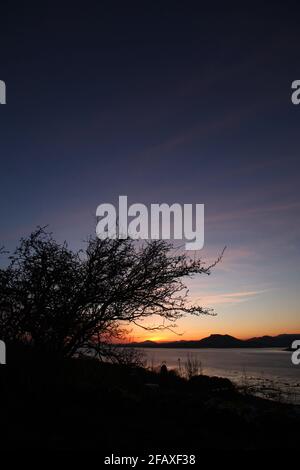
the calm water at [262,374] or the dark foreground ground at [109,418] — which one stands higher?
the dark foreground ground at [109,418]

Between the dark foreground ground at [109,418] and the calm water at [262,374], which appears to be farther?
the calm water at [262,374]

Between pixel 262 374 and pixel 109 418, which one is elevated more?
pixel 109 418

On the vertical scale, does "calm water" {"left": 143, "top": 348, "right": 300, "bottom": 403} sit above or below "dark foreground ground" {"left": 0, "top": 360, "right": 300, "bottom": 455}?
below

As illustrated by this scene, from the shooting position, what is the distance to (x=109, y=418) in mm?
10211

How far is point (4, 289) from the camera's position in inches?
492

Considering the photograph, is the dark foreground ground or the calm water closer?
the dark foreground ground

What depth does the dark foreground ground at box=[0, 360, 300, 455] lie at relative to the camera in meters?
8.66

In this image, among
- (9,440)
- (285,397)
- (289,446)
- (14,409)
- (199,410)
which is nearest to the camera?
(9,440)

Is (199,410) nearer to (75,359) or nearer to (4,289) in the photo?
(75,359)

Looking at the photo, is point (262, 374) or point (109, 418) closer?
point (109, 418)

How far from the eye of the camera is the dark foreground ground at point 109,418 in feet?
28.4
